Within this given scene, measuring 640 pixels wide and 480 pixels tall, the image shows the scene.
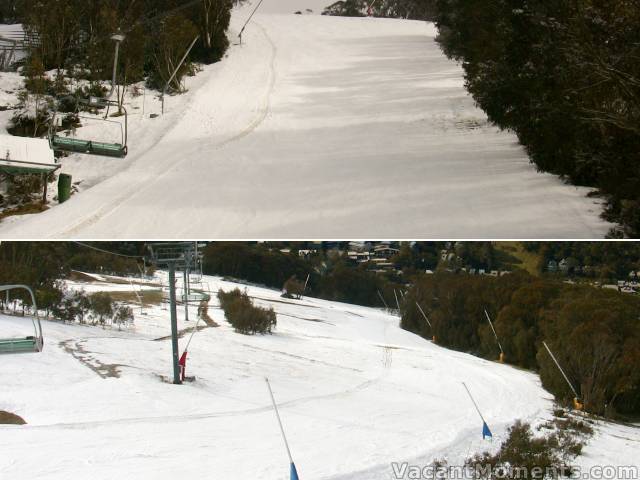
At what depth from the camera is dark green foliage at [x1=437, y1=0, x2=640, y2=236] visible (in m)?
10.3

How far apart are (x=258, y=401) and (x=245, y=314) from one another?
2.24 metres

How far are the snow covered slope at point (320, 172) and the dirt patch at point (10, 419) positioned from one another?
3.38 metres

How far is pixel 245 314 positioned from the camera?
1594 centimetres

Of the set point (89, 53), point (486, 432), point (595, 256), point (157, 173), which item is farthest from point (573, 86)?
point (89, 53)

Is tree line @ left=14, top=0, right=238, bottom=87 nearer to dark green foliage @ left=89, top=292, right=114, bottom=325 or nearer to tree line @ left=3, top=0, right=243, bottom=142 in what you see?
tree line @ left=3, top=0, right=243, bottom=142

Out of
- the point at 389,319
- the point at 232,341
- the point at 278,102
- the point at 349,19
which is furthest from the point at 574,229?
the point at 349,19

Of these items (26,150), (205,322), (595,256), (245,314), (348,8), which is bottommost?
(205,322)

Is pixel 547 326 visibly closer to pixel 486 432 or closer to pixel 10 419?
pixel 486 432

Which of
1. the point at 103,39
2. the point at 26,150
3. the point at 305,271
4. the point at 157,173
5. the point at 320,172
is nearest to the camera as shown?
the point at 305,271

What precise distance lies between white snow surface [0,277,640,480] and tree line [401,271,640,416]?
581mm

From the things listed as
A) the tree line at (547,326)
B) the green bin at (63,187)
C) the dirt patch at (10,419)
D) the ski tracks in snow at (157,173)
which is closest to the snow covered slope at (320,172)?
the ski tracks in snow at (157,173)

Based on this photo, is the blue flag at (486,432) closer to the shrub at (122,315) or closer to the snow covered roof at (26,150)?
the shrub at (122,315)

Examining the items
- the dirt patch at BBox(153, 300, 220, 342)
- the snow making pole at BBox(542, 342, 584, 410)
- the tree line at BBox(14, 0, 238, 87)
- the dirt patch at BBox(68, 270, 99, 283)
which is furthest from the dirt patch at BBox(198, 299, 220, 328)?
the tree line at BBox(14, 0, 238, 87)

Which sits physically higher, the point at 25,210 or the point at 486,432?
the point at 25,210
